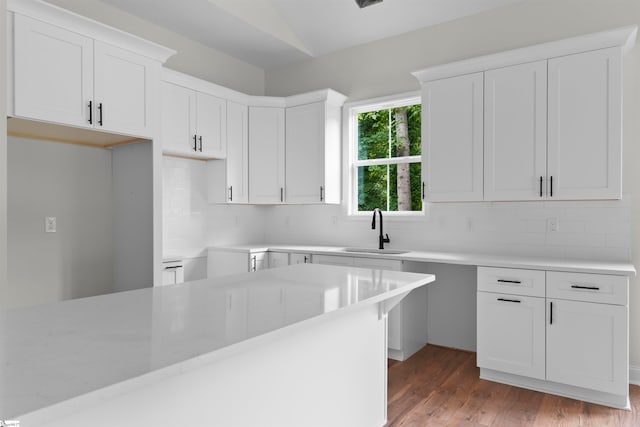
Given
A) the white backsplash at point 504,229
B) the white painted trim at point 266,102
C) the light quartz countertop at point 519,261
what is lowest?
the light quartz countertop at point 519,261

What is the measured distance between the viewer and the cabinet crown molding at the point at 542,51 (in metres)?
2.80

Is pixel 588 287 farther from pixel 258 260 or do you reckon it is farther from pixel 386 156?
pixel 258 260

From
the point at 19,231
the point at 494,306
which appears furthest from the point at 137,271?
the point at 494,306

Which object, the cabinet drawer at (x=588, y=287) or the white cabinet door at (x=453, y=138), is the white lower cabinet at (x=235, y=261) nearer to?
the white cabinet door at (x=453, y=138)

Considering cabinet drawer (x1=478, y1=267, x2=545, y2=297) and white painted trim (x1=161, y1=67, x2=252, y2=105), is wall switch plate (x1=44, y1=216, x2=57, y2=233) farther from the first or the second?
cabinet drawer (x1=478, y1=267, x2=545, y2=297)

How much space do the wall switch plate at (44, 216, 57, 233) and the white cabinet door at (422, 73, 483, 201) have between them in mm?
2917

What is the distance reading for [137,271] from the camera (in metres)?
3.28

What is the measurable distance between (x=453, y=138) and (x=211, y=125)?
2243 mm

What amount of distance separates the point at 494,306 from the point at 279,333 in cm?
238

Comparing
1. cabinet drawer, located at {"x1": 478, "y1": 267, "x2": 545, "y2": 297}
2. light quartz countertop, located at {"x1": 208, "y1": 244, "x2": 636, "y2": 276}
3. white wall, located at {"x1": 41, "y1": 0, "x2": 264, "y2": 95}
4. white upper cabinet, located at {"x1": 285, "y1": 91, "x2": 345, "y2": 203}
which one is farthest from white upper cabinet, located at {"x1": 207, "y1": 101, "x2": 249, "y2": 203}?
cabinet drawer, located at {"x1": 478, "y1": 267, "x2": 545, "y2": 297}

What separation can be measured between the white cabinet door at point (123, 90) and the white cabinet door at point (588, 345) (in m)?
3.17

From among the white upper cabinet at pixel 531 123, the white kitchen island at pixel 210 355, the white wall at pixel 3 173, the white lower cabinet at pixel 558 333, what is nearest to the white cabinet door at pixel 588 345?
the white lower cabinet at pixel 558 333

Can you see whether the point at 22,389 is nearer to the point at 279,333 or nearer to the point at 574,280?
the point at 279,333

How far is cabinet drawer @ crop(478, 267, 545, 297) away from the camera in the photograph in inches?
113
